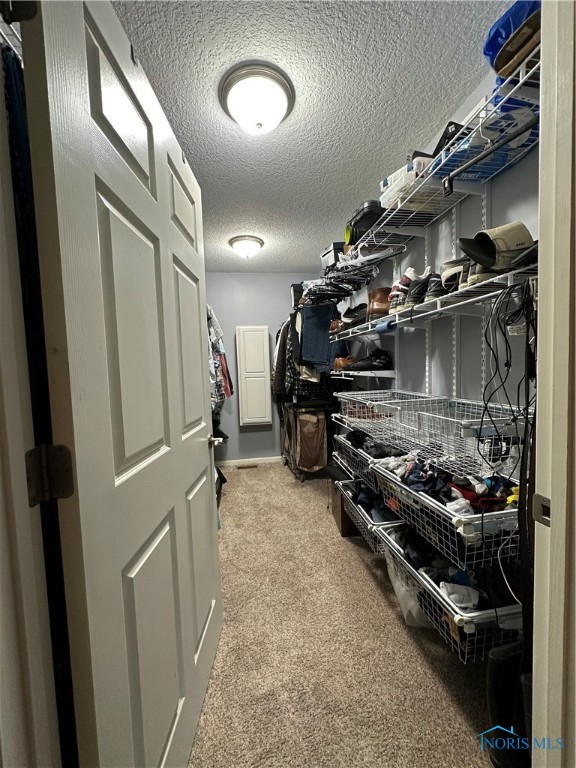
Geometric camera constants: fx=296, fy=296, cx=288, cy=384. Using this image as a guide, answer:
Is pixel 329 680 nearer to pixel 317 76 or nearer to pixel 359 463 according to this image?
pixel 359 463

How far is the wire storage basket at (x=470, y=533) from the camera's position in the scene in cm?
90

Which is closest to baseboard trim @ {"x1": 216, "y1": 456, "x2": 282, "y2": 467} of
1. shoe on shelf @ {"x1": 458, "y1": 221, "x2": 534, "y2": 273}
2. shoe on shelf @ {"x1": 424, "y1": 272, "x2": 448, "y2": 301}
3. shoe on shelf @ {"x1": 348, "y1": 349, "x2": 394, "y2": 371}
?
shoe on shelf @ {"x1": 348, "y1": 349, "x2": 394, "y2": 371}

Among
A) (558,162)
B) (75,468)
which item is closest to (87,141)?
(75,468)

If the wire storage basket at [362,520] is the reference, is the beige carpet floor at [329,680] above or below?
below

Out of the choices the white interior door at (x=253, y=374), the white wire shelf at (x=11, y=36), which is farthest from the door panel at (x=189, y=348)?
the white interior door at (x=253, y=374)

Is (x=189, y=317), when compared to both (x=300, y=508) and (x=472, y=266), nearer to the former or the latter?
(x=472, y=266)

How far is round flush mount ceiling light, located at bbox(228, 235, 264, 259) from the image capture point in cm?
274

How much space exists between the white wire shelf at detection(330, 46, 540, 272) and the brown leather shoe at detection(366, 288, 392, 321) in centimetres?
35

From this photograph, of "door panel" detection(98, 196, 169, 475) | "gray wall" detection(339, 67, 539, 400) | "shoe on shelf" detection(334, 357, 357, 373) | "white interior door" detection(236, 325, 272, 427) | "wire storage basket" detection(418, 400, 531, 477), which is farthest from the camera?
"white interior door" detection(236, 325, 272, 427)

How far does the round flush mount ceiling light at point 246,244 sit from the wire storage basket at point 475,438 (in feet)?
7.19

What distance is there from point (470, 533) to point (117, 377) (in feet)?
3.48

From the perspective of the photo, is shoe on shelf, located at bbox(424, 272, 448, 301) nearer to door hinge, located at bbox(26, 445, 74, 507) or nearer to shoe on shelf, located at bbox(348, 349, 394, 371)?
shoe on shelf, located at bbox(348, 349, 394, 371)

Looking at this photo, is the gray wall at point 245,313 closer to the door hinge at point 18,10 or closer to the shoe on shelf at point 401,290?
the shoe on shelf at point 401,290

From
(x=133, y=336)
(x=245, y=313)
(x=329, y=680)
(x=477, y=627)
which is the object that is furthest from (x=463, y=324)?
(x=245, y=313)
